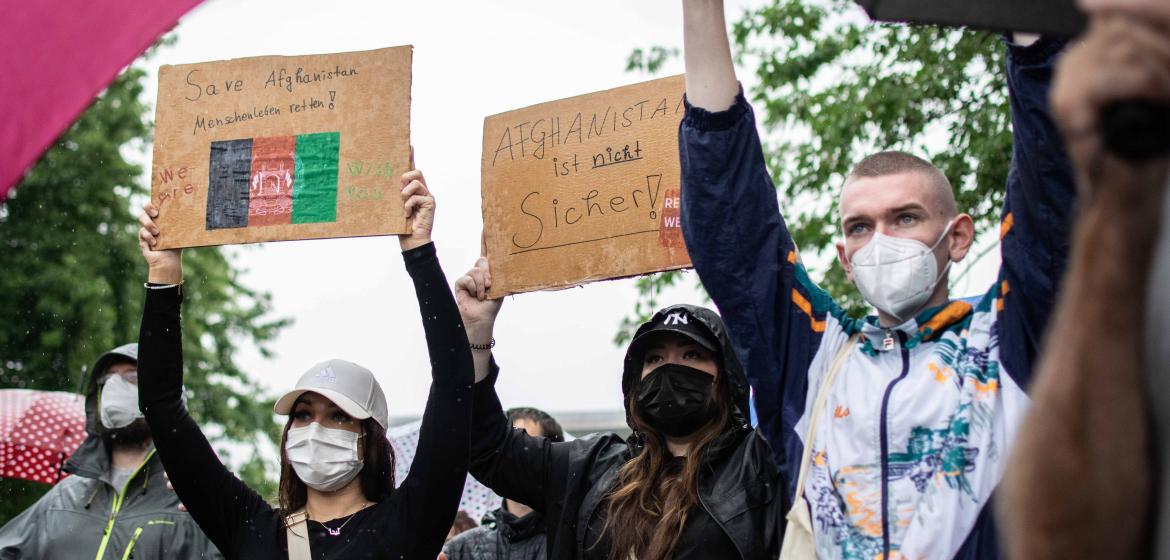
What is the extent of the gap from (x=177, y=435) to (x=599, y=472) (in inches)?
56.8

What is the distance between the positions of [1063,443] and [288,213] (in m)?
3.26

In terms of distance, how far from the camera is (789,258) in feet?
10.4

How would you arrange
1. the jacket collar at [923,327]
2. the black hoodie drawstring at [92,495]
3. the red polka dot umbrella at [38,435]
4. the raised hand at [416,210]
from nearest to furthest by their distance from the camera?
1. the jacket collar at [923,327]
2. the raised hand at [416,210]
3. the black hoodie drawstring at [92,495]
4. the red polka dot umbrella at [38,435]

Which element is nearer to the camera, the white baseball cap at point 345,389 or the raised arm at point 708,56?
the raised arm at point 708,56

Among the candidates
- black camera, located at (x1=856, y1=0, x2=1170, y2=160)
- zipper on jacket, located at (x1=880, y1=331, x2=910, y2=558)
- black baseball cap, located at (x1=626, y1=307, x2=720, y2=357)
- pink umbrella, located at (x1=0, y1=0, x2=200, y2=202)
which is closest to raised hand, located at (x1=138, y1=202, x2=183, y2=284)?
pink umbrella, located at (x1=0, y1=0, x2=200, y2=202)

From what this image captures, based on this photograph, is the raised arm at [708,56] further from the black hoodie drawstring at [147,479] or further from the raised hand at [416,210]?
the black hoodie drawstring at [147,479]

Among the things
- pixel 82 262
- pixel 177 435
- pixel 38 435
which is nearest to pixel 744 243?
pixel 177 435

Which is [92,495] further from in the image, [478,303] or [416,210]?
[416,210]

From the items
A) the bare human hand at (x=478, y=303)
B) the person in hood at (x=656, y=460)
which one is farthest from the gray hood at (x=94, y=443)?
the person in hood at (x=656, y=460)

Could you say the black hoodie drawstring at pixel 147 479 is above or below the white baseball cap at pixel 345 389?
below

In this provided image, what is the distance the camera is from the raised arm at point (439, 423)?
3.94 m

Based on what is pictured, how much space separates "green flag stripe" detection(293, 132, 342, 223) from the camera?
4211 mm

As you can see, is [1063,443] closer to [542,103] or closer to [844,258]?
[844,258]

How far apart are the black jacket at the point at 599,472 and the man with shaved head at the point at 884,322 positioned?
66 centimetres
